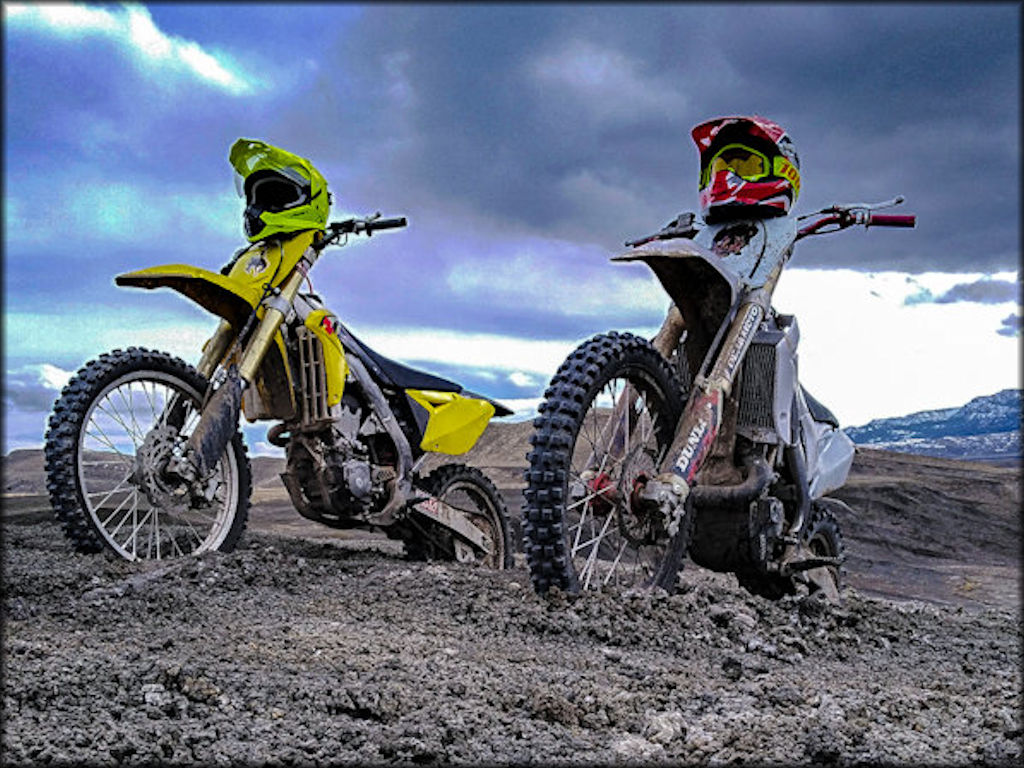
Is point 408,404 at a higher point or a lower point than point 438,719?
higher

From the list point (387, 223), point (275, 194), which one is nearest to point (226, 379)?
point (275, 194)

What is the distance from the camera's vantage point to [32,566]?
4453mm

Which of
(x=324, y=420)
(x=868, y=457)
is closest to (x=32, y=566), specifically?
(x=324, y=420)

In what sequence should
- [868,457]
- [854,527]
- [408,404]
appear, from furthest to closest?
[868,457] < [854,527] < [408,404]

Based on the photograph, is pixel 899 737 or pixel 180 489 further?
pixel 180 489

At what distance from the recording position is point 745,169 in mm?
4973

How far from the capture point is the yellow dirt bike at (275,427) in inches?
182

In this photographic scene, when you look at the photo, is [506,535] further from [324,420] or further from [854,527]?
[854,527]

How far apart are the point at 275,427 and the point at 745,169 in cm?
307

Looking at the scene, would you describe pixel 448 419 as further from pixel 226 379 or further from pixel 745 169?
pixel 745 169

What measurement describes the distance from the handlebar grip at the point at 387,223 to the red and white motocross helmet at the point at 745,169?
2.07 metres

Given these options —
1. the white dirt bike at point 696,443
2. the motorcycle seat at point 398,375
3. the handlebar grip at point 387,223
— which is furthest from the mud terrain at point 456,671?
the handlebar grip at point 387,223

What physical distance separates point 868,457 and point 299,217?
1793 cm

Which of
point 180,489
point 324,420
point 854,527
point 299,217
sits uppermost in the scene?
point 299,217
